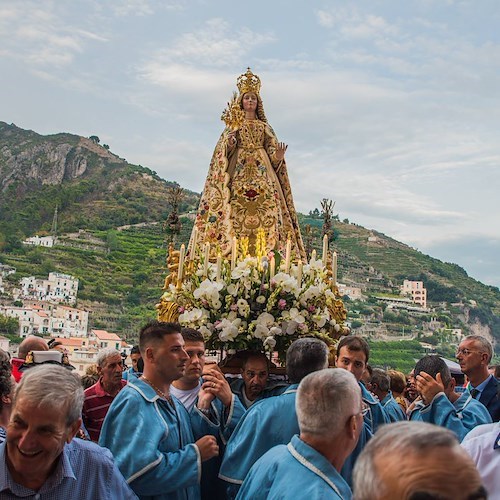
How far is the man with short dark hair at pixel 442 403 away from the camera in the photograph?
4.25m

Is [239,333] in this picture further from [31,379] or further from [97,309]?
[97,309]

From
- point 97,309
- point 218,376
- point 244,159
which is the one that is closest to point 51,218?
point 97,309

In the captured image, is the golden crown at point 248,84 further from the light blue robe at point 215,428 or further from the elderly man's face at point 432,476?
the elderly man's face at point 432,476

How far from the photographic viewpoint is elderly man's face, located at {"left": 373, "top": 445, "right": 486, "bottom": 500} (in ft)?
4.99

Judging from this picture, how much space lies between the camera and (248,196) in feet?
32.0

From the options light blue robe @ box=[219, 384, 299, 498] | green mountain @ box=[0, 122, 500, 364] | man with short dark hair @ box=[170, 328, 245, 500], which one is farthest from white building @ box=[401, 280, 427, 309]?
light blue robe @ box=[219, 384, 299, 498]

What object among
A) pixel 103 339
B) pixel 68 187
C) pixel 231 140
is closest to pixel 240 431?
pixel 231 140

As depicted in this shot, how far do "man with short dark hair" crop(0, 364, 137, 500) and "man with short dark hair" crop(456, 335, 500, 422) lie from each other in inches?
137


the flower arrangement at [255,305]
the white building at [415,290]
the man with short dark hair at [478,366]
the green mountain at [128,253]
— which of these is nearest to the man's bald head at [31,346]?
the flower arrangement at [255,305]

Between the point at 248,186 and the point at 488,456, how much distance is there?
23.3ft

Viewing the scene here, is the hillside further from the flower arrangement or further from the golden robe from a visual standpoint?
the flower arrangement

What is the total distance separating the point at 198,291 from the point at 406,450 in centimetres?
388

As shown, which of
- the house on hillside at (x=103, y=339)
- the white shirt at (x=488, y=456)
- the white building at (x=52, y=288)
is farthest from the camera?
the white building at (x=52, y=288)

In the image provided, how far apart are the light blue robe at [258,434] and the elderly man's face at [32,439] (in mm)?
1250
